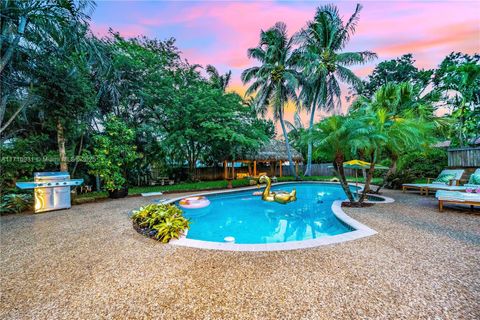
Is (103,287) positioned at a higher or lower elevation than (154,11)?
lower

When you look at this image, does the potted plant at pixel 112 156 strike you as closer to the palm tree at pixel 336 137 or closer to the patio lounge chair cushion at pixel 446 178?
the palm tree at pixel 336 137

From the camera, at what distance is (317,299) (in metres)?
2.13

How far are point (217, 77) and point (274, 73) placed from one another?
18.7 ft

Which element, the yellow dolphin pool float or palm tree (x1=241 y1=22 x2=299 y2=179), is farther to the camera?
palm tree (x1=241 y1=22 x2=299 y2=179)

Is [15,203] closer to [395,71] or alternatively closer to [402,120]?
[402,120]

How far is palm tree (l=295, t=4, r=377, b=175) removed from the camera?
49.0ft

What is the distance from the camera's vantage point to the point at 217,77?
60.2 ft

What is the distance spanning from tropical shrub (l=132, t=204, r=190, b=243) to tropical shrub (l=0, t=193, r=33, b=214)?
4.93 metres

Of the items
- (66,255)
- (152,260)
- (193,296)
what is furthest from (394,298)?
(66,255)

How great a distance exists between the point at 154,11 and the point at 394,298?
11.1 meters

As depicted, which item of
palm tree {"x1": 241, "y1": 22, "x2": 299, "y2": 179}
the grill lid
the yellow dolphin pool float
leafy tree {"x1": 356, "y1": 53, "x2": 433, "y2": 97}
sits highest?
leafy tree {"x1": 356, "y1": 53, "x2": 433, "y2": 97}

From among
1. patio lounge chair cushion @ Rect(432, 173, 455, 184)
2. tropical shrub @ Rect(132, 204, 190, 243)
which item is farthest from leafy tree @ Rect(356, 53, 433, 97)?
tropical shrub @ Rect(132, 204, 190, 243)

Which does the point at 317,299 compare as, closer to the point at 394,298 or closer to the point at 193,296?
the point at 394,298

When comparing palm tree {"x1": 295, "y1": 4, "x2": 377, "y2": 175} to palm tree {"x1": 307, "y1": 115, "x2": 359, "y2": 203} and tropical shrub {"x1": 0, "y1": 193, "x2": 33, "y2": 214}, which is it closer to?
palm tree {"x1": 307, "y1": 115, "x2": 359, "y2": 203}
